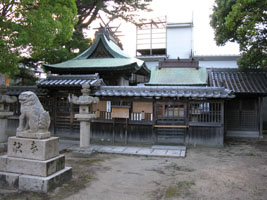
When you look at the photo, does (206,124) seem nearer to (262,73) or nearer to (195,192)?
(195,192)

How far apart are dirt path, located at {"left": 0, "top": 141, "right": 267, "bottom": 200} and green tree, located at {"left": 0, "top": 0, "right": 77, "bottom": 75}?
512 cm

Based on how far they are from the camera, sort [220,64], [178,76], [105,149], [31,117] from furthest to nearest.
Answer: [220,64]
[178,76]
[105,149]
[31,117]

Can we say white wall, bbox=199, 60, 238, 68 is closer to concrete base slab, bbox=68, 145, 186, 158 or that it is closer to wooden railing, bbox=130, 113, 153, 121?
wooden railing, bbox=130, 113, 153, 121

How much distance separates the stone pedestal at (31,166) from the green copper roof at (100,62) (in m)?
8.12

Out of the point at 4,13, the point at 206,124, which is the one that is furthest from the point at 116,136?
the point at 4,13

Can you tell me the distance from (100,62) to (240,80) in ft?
31.5

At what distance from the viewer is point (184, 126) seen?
11.4 meters

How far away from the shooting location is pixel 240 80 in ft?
51.4

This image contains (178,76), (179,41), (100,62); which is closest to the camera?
(100,62)

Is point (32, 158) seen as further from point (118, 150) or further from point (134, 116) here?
point (134, 116)

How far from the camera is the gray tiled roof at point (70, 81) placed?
1169 cm

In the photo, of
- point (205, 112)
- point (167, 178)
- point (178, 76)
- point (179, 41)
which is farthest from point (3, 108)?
point (179, 41)

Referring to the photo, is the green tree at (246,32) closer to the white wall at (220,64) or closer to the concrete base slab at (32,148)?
the white wall at (220,64)

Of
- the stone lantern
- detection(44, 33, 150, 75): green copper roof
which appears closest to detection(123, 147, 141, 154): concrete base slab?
detection(44, 33, 150, 75): green copper roof
